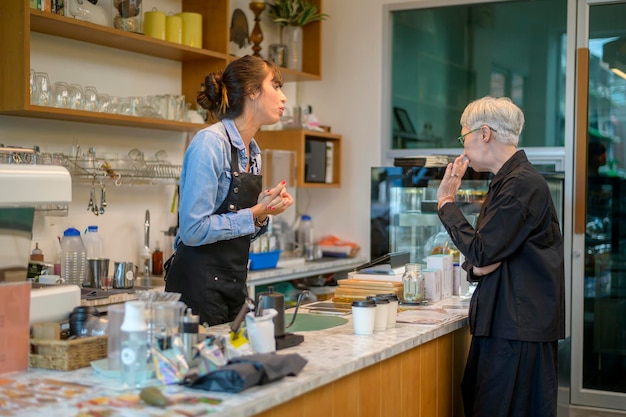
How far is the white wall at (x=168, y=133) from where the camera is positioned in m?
4.26

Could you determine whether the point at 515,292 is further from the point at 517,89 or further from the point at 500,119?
the point at 517,89

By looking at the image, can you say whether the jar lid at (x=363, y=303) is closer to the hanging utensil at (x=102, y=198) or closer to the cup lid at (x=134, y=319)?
the cup lid at (x=134, y=319)

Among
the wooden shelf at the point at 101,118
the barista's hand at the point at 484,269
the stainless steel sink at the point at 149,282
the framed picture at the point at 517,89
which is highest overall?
the framed picture at the point at 517,89

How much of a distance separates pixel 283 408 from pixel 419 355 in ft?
2.96

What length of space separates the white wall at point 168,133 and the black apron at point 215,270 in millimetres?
1538

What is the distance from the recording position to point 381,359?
243 centimetres

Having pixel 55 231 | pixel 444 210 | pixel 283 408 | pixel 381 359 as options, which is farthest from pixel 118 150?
pixel 283 408

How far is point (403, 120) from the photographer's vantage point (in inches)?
239

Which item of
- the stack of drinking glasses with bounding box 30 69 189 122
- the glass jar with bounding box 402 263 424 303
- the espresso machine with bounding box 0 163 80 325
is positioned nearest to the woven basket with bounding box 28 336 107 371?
the espresso machine with bounding box 0 163 80 325

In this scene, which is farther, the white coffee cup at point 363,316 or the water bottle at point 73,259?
the water bottle at point 73,259

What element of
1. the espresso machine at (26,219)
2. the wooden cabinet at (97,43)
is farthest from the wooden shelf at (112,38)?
the espresso machine at (26,219)

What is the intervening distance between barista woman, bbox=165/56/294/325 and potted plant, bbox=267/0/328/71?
285 centimetres

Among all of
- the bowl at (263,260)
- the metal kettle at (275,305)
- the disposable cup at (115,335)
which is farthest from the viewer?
the bowl at (263,260)

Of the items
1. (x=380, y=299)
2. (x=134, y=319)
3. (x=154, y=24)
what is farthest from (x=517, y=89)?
(x=134, y=319)
